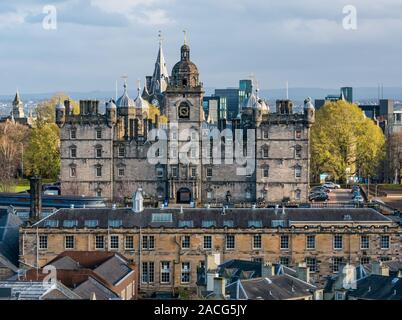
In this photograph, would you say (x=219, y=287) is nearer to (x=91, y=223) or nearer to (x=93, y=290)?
(x=93, y=290)

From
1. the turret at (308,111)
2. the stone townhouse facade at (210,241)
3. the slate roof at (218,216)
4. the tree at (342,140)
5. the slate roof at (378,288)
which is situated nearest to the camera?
the slate roof at (378,288)

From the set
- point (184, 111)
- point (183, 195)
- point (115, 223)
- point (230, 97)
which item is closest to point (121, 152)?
point (183, 195)

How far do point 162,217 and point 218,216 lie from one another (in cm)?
262

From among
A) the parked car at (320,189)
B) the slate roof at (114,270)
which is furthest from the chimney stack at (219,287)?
the parked car at (320,189)

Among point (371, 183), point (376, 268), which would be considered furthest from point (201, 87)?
point (376, 268)

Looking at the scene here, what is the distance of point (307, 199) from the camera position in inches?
2611

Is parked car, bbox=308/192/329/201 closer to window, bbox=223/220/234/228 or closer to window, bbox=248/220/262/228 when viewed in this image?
window, bbox=248/220/262/228

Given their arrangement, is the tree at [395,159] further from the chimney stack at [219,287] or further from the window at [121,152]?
the chimney stack at [219,287]

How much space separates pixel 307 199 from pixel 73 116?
18.0 metres

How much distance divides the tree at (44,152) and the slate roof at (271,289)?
5123 cm

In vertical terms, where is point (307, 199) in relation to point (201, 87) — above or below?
below

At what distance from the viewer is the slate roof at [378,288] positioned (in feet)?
84.0
